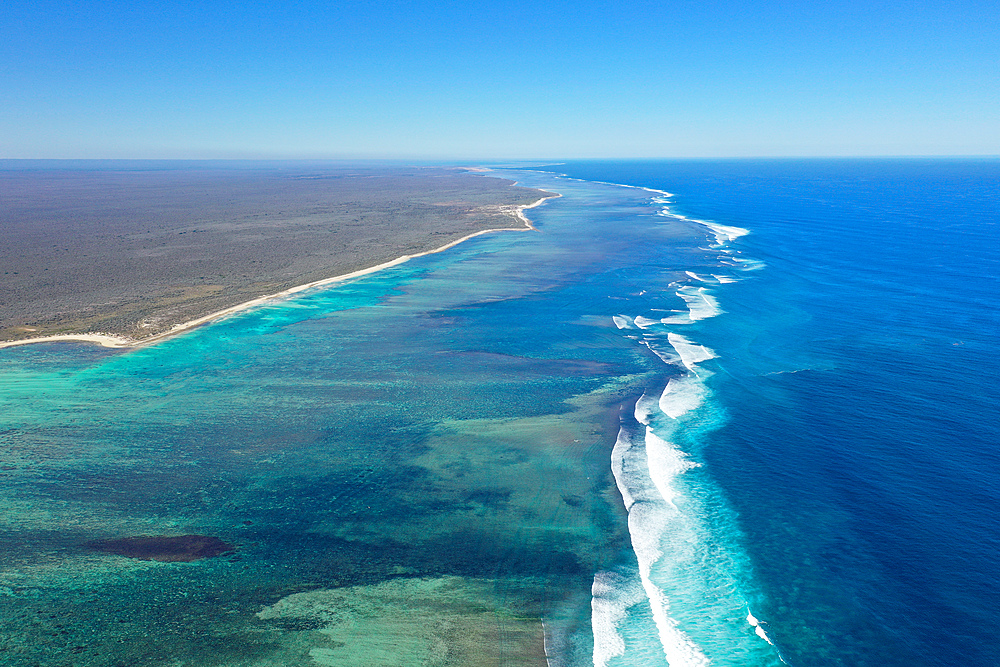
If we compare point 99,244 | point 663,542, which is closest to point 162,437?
point 663,542

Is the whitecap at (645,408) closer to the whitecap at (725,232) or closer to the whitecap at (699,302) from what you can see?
the whitecap at (699,302)

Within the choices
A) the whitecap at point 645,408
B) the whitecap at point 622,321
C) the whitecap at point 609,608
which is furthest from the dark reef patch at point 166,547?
the whitecap at point 622,321

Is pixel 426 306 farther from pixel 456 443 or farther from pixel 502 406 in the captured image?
pixel 456 443

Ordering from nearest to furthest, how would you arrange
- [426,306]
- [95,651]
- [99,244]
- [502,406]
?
[95,651] → [502,406] → [426,306] → [99,244]

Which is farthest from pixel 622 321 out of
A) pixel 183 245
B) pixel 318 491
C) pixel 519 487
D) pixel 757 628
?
pixel 183 245

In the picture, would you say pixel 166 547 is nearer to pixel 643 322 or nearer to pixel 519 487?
pixel 519 487

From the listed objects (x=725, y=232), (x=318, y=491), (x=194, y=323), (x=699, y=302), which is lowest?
(x=318, y=491)

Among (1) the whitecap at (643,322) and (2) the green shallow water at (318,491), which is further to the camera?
(1) the whitecap at (643,322)
